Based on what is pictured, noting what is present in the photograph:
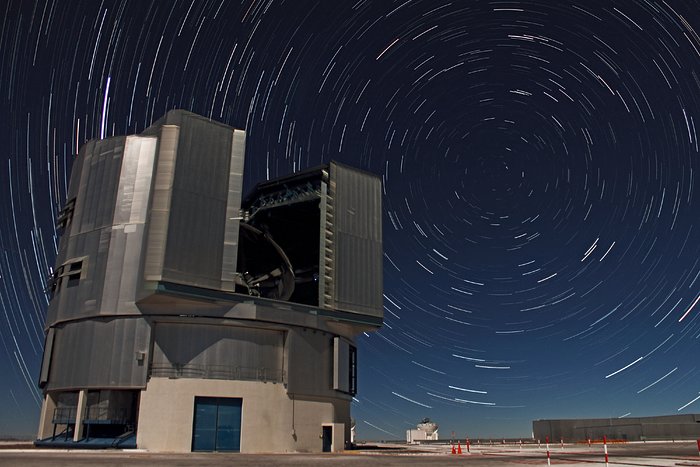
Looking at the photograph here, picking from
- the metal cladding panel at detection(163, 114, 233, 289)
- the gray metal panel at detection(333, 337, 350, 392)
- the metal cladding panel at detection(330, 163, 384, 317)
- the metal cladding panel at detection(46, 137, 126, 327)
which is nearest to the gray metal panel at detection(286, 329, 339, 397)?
the gray metal panel at detection(333, 337, 350, 392)

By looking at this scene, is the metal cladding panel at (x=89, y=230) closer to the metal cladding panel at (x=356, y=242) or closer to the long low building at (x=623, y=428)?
the metal cladding panel at (x=356, y=242)

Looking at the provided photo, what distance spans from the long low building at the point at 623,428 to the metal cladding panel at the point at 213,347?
53.3 m

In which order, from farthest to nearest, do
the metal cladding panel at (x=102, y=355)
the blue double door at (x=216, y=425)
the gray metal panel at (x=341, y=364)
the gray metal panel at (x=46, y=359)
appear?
1. the gray metal panel at (x=341, y=364)
2. the gray metal panel at (x=46, y=359)
3. the metal cladding panel at (x=102, y=355)
4. the blue double door at (x=216, y=425)

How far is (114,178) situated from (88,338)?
35.8 feet

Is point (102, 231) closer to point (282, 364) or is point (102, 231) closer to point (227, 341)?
point (227, 341)

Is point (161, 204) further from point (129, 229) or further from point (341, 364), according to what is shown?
point (341, 364)

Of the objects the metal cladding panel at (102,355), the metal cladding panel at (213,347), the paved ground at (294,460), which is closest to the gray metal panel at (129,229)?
the metal cladding panel at (102,355)

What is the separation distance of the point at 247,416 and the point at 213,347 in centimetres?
476

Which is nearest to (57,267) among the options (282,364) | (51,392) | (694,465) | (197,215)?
(51,392)

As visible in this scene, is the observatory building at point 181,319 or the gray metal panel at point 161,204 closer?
the observatory building at point 181,319

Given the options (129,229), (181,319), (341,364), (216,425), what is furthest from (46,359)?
(341,364)

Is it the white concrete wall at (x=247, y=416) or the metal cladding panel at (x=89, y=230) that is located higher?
the metal cladding panel at (x=89, y=230)

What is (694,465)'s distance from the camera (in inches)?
810

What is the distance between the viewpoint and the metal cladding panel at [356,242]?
4228cm
